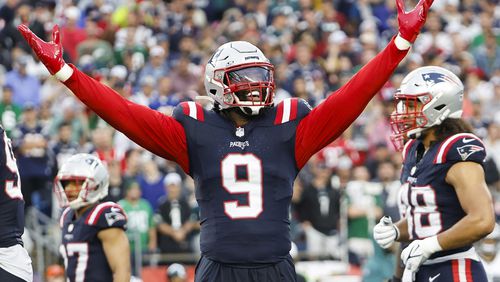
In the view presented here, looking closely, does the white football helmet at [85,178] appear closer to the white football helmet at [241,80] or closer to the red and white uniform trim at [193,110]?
the red and white uniform trim at [193,110]

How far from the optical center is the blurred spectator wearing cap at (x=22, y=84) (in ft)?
47.9

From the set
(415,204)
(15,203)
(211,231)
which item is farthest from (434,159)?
(15,203)

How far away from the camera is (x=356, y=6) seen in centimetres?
1861

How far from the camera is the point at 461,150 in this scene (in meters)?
6.13

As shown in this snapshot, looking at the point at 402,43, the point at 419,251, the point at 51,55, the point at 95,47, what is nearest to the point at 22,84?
the point at 95,47

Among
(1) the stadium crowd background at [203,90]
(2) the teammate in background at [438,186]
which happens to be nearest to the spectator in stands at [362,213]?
(1) the stadium crowd background at [203,90]

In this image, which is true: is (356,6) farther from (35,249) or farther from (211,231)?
(211,231)

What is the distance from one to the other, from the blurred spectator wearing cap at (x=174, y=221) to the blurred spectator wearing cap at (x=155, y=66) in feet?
10.4

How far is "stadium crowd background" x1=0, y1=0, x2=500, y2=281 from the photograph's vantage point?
12789 mm

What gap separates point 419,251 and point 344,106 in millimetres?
1137

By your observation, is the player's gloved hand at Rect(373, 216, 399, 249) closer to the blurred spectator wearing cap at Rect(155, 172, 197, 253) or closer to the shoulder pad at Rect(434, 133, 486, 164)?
the shoulder pad at Rect(434, 133, 486, 164)

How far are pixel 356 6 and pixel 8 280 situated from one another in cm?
1300

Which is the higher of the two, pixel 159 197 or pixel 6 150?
pixel 159 197

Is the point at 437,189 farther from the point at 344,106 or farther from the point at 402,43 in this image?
the point at 402,43
